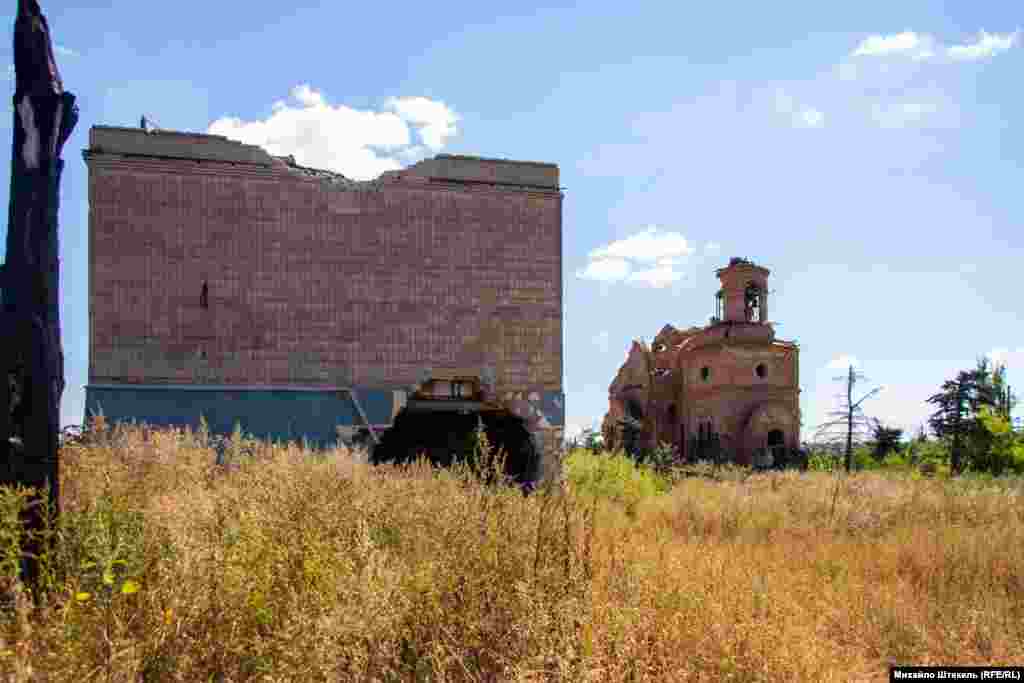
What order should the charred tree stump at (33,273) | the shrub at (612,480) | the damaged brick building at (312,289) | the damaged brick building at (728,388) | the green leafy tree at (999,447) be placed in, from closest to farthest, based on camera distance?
1. the charred tree stump at (33,273)
2. the damaged brick building at (312,289)
3. the shrub at (612,480)
4. the green leafy tree at (999,447)
5. the damaged brick building at (728,388)

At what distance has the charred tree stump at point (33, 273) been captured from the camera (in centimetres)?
533

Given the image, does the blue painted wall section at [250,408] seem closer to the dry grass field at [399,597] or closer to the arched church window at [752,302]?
the dry grass field at [399,597]

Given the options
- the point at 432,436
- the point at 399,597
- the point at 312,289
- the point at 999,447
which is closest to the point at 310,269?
the point at 312,289

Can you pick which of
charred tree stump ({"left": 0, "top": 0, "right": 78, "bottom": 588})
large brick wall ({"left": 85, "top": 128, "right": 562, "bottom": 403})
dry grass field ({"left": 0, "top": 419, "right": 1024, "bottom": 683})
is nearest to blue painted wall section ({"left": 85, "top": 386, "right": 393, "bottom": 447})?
large brick wall ({"left": 85, "top": 128, "right": 562, "bottom": 403})

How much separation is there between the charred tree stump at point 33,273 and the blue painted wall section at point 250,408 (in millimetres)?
9202

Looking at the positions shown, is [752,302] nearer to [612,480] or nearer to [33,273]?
[612,480]

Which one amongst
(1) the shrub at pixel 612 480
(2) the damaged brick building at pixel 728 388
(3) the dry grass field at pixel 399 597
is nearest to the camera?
(3) the dry grass field at pixel 399 597

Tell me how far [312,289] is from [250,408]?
236 centimetres

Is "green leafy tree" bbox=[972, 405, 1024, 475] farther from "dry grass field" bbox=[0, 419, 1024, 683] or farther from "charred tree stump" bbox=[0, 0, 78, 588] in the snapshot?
"charred tree stump" bbox=[0, 0, 78, 588]

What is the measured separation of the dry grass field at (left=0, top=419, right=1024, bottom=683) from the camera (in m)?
3.44

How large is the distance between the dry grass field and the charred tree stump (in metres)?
0.47

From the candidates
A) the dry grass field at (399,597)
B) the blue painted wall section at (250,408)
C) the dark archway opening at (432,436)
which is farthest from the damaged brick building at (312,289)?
the dry grass field at (399,597)

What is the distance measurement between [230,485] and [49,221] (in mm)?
2169

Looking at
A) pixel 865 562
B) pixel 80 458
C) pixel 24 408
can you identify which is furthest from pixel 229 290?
pixel 865 562
